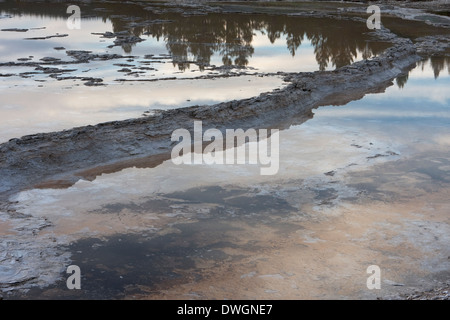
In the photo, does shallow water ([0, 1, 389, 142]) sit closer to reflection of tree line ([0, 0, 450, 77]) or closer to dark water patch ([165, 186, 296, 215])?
reflection of tree line ([0, 0, 450, 77])

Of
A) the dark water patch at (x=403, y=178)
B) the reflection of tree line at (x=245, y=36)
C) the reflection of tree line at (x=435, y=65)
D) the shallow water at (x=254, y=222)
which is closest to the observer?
the shallow water at (x=254, y=222)

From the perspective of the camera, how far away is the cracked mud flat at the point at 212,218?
4.71m

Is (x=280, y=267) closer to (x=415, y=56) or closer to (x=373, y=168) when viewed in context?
(x=373, y=168)

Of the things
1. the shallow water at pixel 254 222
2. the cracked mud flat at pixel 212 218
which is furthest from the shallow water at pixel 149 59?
the shallow water at pixel 254 222

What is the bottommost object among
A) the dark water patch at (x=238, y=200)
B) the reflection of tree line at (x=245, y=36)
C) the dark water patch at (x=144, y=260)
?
the dark water patch at (x=144, y=260)

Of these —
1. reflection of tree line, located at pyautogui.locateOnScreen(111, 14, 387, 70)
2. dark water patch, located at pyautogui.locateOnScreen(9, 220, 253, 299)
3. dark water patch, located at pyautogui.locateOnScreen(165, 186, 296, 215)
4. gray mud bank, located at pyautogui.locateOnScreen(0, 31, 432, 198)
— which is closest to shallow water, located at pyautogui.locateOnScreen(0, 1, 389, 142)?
reflection of tree line, located at pyautogui.locateOnScreen(111, 14, 387, 70)

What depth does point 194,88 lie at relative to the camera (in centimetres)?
1170

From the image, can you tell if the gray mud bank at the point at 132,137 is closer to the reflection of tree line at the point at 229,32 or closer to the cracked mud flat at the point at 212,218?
the cracked mud flat at the point at 212,218

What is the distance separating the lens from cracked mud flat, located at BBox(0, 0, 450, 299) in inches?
185

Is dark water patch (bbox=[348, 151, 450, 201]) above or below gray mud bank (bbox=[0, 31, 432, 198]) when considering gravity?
below

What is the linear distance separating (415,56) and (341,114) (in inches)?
279

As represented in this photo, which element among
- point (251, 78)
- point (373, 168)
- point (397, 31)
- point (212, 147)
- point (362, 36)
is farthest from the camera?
point (397, 31)

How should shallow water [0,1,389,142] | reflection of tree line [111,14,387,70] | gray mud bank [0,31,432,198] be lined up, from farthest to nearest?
reflection of tree line [111,14,387,70] < shallow water [0,1,389,142] < gray mud bank [0,31,432,198]

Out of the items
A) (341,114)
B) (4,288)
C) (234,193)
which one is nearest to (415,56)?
(341,114)
